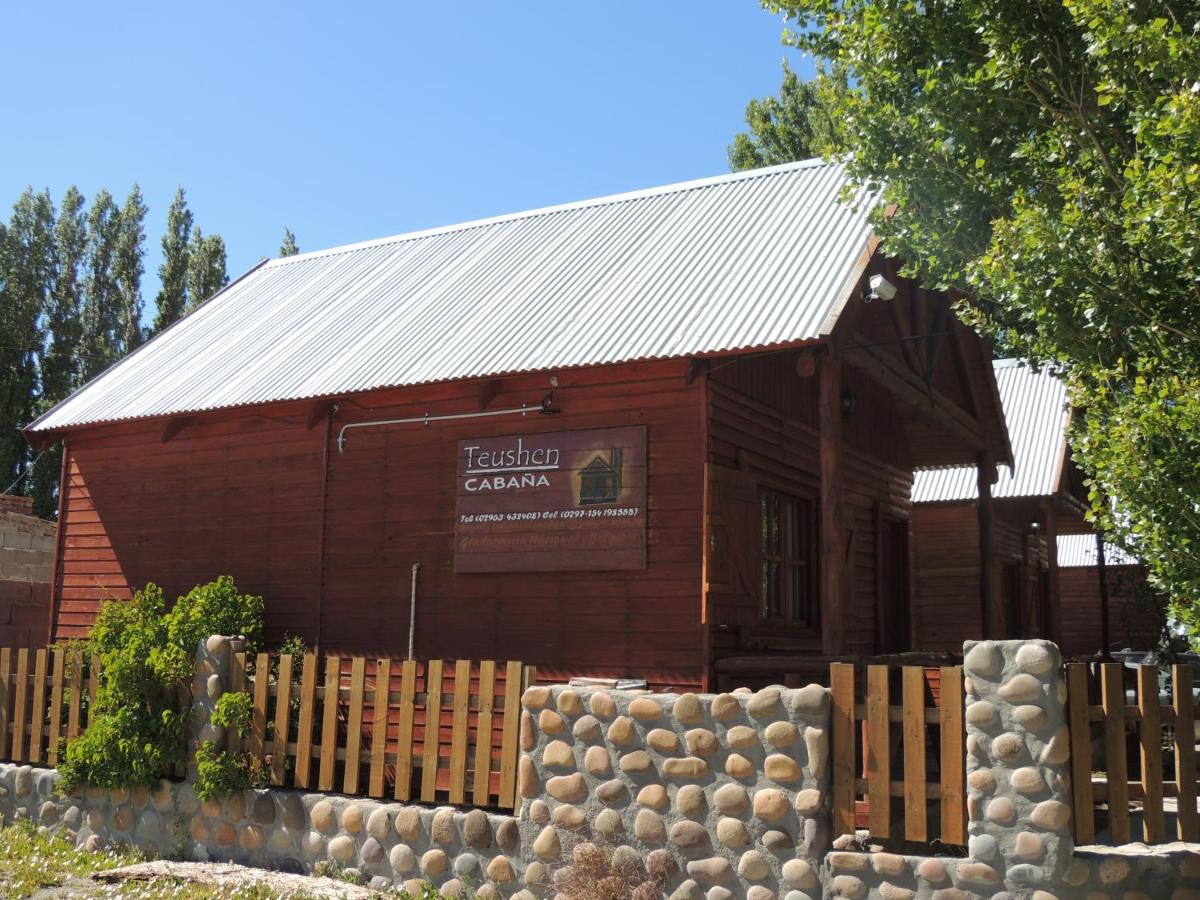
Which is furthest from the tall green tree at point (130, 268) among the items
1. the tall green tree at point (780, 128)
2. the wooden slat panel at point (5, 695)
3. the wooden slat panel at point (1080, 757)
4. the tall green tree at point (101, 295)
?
the wooden slat panel at point (1080, 757)

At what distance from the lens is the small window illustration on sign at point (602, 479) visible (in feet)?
36.8

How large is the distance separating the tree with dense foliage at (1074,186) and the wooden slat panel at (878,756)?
184cm

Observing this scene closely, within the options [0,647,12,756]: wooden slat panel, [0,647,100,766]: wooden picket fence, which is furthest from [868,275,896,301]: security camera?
[0,647,12,756]: wooden slat panel

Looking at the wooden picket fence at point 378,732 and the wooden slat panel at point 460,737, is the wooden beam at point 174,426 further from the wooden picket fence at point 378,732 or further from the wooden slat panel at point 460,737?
the wooden slat panel at point 460,737

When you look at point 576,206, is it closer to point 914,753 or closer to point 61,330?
point 914,753

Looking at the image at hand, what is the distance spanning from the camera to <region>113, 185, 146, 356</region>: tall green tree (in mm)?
37562

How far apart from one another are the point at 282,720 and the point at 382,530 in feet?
12.2

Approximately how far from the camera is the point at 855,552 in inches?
585

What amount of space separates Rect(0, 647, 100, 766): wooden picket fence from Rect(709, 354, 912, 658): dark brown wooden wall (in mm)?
5795

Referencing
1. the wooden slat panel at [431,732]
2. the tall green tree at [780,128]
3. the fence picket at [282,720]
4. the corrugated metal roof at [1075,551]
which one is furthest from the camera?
the tall green tree at [780,128]

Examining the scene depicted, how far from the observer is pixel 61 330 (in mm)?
35688

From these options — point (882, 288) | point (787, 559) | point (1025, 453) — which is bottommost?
point (787, 559)

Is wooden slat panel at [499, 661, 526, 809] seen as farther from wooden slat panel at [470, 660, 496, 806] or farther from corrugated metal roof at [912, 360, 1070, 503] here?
corrugated metal roof at [912, 360, 1070, 503]

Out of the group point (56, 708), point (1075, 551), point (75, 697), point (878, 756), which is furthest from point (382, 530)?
point (1075, 551)
